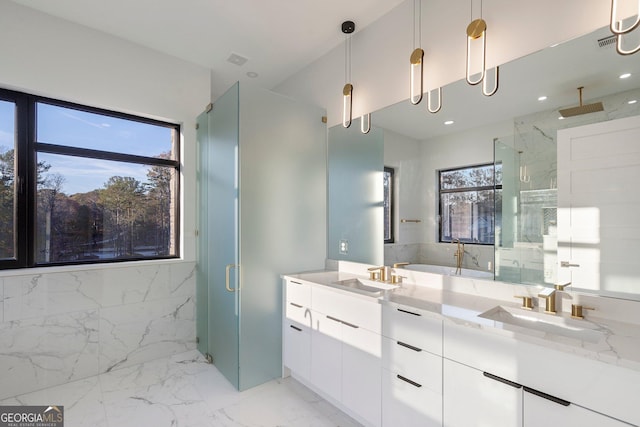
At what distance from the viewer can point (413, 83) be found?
7.28 ft

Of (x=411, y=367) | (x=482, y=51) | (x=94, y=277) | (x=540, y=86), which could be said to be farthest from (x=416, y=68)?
(x=94, y=277)

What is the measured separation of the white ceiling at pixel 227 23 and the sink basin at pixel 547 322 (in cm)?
234

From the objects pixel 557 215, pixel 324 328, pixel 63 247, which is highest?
pixel 557 215

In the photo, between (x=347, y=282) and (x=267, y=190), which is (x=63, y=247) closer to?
(x=267, y=190)

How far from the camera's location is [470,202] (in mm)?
1994

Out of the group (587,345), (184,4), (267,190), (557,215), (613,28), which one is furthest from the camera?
(267,190)

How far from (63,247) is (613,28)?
3.98 metres

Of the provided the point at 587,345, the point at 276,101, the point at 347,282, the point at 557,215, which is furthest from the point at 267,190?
the point at 587,345

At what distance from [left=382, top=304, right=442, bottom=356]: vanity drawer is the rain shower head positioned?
1263 millimetres

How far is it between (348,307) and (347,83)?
2.02m

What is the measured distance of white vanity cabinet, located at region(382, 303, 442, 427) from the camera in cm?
151

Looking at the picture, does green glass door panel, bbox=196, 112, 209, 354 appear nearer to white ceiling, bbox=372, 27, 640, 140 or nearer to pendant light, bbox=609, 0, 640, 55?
white ceiling, bbox=372, 27, 640, 140

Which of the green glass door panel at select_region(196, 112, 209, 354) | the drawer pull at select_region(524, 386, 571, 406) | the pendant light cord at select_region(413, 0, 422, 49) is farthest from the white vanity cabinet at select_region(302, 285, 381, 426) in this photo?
the pendant light cord at select_region(413, 0, 422, 49)

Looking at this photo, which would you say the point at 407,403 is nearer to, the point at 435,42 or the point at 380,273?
the point at 380,273
